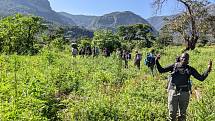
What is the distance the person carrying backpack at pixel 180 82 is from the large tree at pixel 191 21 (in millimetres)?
32115

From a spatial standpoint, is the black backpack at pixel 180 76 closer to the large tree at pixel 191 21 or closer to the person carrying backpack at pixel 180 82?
the person carrying backpack at pixel 180 82

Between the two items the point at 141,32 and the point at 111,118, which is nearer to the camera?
the point at 111,118

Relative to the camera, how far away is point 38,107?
857 cm

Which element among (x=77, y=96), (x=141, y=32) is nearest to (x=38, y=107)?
(x=77, y=96)

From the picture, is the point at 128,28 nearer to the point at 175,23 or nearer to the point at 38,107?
the point at 175,23

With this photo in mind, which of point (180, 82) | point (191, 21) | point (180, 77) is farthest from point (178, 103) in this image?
point (191, 21)

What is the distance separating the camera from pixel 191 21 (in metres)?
43.0

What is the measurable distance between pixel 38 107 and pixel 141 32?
106 meters

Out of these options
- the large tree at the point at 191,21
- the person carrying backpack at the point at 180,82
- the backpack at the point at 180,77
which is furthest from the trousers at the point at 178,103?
the large tree at the point at 191,21

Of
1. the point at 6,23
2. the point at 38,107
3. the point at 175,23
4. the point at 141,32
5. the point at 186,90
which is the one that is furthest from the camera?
the point at 141,32

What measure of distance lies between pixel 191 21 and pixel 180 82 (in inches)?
1342

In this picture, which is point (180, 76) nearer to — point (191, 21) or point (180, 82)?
point (180, 82)

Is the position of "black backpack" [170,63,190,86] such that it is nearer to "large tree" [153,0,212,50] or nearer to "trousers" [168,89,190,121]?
"trousers" [168,89,190,121]

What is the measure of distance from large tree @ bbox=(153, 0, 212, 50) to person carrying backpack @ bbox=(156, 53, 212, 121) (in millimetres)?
32115
